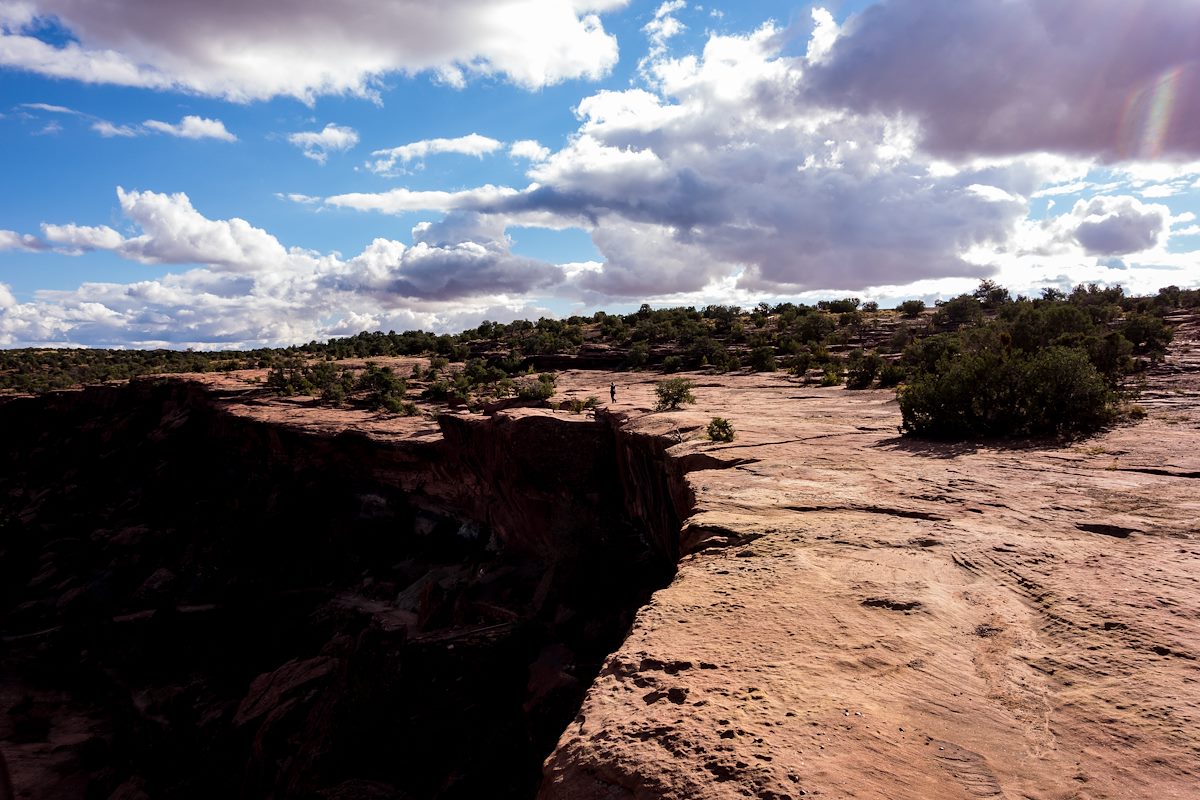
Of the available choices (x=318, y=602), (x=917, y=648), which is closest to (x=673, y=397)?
(x=917, y=648)

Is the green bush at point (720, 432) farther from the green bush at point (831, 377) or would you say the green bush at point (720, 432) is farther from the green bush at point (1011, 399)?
the green bush at point (831, 377)

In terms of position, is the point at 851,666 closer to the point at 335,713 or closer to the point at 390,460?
the point at 335,713

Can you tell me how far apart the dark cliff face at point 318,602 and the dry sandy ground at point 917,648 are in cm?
368

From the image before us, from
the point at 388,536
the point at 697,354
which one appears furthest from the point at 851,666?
the point at 697,354

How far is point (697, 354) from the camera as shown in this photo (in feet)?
104

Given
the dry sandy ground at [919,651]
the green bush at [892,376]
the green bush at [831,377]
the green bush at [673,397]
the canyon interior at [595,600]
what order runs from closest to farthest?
the dry sandy ground at [919,651] < the canyon interior at [595,600] < the green bush at [673,397] < the green bush at [892,376] < the green bush at [831,377]

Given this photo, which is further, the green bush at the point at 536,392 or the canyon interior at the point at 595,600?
the green bush at the point at 536,392

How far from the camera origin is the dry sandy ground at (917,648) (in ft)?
10.8

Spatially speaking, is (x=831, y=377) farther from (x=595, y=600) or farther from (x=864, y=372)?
(x=595, y=600)

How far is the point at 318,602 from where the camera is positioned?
861 inches

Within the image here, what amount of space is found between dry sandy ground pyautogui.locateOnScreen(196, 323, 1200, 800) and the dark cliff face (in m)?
3.68

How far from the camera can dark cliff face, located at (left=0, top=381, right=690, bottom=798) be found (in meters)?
12.9

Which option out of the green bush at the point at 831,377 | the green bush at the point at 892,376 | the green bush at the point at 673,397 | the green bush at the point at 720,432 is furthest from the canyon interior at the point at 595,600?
the green bush at the point at 892,376

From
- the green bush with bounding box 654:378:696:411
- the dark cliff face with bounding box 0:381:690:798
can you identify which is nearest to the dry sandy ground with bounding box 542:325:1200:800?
the dark cliff face with bounding box 0:381:690:798
